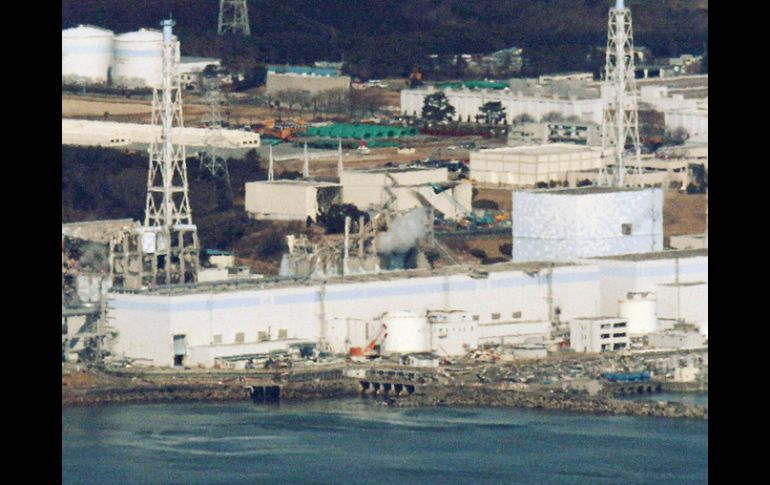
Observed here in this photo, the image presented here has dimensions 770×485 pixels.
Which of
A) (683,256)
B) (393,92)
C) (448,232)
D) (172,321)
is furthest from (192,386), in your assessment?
(393,92)

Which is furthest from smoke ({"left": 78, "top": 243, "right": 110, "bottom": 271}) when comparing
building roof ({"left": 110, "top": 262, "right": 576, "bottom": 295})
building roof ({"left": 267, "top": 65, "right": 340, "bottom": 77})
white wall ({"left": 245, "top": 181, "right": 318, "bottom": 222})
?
building roof ({"left": 267, "top": 65, "right": 340, "bottom": 77})

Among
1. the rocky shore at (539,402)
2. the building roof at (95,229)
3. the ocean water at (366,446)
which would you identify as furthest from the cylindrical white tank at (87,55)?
the ocean water at (366,446)

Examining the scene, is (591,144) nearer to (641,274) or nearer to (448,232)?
(448,232)

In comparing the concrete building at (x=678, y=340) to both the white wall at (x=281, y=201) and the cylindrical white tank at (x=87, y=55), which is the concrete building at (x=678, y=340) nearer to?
the white wall at (x=281, y=201)

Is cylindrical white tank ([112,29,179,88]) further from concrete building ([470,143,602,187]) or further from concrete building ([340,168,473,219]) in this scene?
concrete building ([340,168,473,219])

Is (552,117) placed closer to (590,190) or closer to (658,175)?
(658,175)
